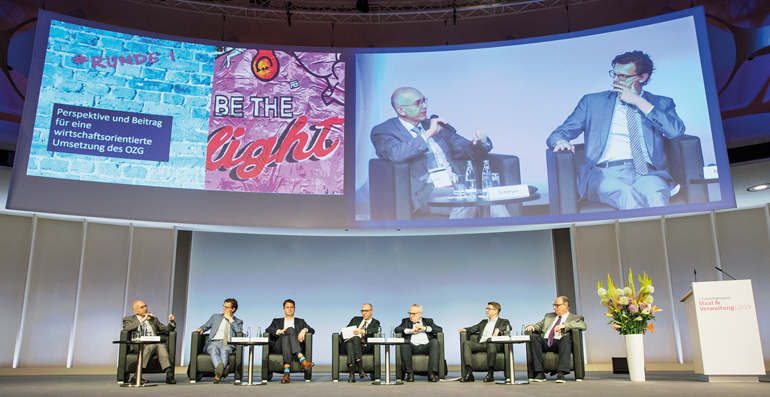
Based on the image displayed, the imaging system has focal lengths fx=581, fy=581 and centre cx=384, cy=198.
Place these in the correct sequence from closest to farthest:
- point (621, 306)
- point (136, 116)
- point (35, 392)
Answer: point (35, 392)
point (621, 306)
point (136, 116)

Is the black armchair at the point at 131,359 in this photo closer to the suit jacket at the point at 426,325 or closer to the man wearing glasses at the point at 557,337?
the suit jacket at the point at 426,325

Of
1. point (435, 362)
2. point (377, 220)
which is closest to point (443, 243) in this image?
point (377, 220)

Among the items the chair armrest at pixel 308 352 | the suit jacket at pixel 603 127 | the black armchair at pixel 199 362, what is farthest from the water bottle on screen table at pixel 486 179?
the black armchair at pixel 199 362

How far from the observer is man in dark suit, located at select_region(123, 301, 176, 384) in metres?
5.95

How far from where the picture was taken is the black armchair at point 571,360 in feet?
18.9

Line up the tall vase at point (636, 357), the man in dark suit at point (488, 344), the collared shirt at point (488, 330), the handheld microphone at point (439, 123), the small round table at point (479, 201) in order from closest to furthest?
the tall vase at point (636, 357) < the man in dark suit at point (488, 344) < the collared shirt at point (488, 330) < the small round table at point (479, 201) < the handheld microphone at point (439, 123)

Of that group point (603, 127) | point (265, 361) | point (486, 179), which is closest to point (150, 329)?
point (265, 361)

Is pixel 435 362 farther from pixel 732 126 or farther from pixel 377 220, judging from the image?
pixel 732 126

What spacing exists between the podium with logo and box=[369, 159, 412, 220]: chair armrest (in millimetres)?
3719

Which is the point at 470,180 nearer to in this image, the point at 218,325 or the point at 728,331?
the point at 728,331

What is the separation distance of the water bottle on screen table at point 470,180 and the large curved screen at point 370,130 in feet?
0.05

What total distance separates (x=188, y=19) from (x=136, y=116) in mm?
2245

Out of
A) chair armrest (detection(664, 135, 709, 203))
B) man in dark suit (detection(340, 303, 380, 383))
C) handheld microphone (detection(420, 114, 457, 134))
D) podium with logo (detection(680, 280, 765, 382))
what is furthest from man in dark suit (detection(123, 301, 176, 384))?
chair armrest (detection(664, 135, 709, 203))

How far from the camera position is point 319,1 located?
30.5 feet
